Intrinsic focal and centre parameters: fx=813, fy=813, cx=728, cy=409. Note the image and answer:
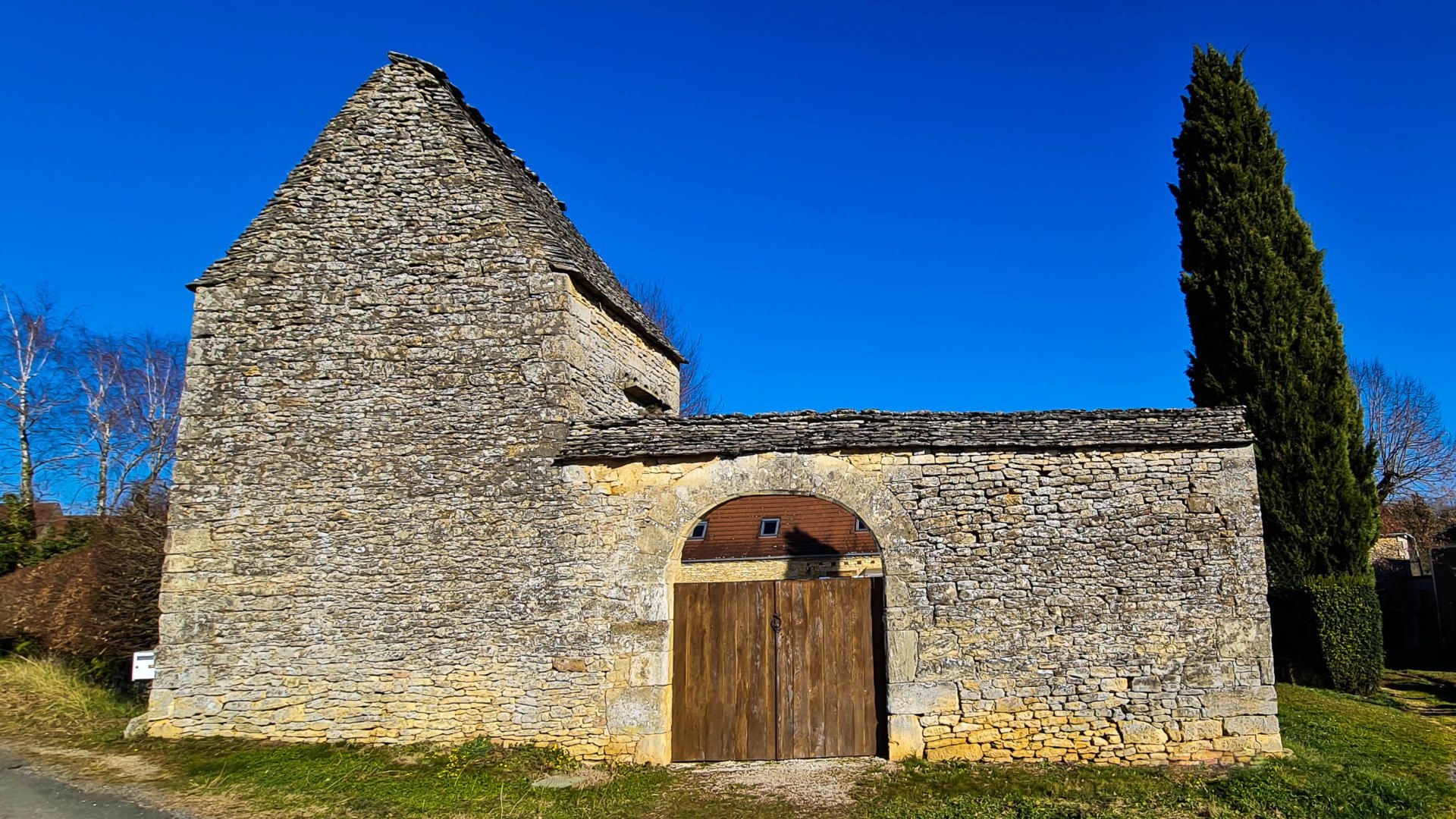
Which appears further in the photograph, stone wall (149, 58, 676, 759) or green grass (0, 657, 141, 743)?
green grass (0, 657, 141, 743)

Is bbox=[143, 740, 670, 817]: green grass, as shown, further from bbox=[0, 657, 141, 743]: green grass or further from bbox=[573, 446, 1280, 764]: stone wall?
bbox=[0, 657, 141, 743]: green grass

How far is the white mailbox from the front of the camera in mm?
8609

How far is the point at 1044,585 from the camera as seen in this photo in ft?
26.2

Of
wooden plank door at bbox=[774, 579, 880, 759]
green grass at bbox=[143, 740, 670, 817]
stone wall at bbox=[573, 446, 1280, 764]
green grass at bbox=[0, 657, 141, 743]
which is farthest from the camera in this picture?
green grass at bbox=[0, 657, 141, 743]

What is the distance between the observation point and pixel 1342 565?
489 inches

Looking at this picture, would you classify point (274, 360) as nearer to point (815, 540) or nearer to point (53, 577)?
point (53, 577)

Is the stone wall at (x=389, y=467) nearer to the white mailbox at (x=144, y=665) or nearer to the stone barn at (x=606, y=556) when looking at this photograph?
the stone barn at (x=606, y=556)

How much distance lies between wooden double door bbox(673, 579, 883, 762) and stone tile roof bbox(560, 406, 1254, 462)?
144cm

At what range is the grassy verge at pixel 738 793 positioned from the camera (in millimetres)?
6680

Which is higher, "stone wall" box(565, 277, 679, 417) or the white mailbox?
"stone wall" box(565, 277, 679, 417)

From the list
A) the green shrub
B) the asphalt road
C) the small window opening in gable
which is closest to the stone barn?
the asphalt road

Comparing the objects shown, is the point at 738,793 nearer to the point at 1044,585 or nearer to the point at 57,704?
the point at 1044,585

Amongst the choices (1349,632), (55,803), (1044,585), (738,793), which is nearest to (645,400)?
(738,793)

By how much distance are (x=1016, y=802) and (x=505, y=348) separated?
654 cm
